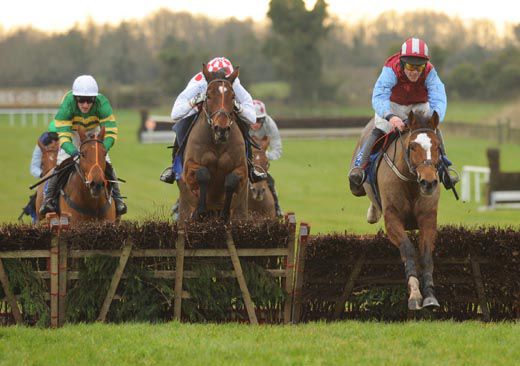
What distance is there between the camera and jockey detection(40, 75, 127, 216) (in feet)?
36.7

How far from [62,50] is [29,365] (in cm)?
7851

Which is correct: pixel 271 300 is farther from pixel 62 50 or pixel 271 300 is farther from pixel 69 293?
pixel 62 50

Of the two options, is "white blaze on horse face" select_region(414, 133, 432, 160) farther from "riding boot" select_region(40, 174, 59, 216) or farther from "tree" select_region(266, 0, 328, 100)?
"tree" select_region(266, 0, 328, 100)

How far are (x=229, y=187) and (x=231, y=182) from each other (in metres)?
0.06

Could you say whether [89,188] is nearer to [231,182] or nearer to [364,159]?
[231,182]

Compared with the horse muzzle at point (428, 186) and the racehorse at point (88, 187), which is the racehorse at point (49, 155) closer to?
the racehorse at point (88, 187)

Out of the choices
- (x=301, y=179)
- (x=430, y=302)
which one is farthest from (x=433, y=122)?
(x=301, y=179)

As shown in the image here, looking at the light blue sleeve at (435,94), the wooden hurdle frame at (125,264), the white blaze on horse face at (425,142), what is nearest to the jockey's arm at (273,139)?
→ the light blue sleeve at (435,94)

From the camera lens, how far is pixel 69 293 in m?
8.95

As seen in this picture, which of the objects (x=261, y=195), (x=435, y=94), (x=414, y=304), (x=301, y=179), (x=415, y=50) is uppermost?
(x=415, y=50)

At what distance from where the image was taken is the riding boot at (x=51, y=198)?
38.2 feet

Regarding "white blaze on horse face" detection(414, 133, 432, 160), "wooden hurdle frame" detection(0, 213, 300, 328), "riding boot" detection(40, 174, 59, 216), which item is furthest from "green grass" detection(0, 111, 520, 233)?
"white blaze on horse face" detection(414, 133, 432, 160)

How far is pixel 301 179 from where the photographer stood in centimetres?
3588

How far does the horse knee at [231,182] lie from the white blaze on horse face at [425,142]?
2.30 meters
